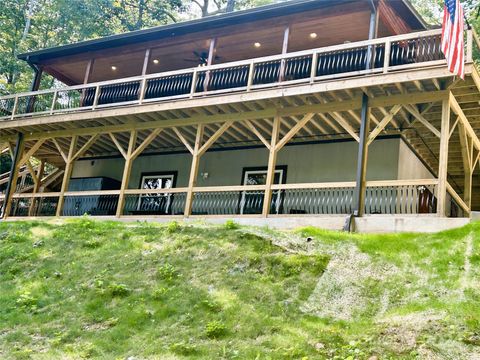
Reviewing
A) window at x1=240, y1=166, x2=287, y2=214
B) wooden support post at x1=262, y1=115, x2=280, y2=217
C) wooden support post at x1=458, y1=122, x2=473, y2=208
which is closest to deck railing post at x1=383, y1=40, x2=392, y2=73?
wooden support post at x1=458, y1=122, x2=473, y2=208

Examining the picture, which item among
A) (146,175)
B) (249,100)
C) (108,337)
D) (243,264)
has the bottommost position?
(108,337)

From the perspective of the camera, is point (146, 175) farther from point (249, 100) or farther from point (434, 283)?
point (434, 283)

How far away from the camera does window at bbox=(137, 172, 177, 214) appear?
67.8 ft

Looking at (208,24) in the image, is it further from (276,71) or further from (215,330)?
(215,330)

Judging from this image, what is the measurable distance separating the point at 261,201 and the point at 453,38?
8308 millimetres

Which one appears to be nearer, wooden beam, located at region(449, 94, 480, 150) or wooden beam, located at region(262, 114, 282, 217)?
wooden beam, located at region(449, 94, 480, 150)

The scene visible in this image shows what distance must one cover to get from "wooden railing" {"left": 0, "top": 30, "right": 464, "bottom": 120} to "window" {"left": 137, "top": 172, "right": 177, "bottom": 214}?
314 centimetres

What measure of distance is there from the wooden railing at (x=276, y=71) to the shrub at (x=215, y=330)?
845cm

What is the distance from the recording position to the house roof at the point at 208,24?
55.5 feet

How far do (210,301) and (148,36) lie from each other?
12790mm

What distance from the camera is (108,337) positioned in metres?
9.23

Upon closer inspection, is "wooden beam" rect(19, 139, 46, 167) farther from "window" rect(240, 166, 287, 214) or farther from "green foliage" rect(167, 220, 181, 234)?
"green foliage" rect(167, 220, 181, 234)

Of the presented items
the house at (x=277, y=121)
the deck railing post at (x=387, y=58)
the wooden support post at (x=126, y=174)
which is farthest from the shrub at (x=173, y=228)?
the deck railing post at (x=387, y=58)

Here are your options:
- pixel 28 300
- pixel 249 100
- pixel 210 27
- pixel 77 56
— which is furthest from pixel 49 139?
pixel 28 300
